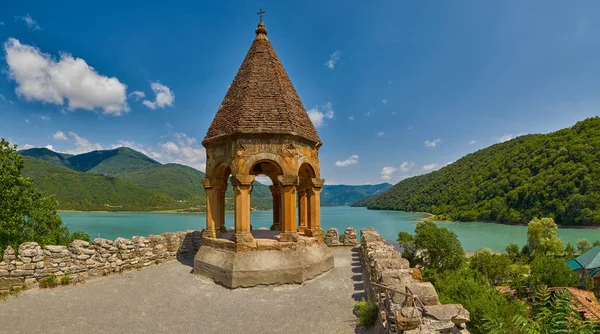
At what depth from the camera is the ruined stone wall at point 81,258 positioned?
6.60 m

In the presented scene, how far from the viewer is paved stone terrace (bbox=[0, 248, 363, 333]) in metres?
5.05

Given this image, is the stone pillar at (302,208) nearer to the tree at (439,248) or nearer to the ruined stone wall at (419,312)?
the ruined stone wall at (419,312)

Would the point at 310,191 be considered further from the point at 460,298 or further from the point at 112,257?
the point at 112,257

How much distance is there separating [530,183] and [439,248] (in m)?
52.6

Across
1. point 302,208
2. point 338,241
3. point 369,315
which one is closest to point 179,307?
point 369,315

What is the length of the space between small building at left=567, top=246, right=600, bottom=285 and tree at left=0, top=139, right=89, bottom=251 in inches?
1267

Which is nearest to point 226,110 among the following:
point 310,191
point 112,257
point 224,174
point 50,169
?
point 224,174

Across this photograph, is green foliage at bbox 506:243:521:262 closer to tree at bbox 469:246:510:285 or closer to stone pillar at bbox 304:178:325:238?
tree at bbox 469:246:510:285

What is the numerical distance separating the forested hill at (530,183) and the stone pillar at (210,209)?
197 feet

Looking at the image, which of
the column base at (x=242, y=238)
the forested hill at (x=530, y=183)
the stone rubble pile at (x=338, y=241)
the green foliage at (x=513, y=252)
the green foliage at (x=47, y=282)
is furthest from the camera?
the forested hill at (x=530, y=183)

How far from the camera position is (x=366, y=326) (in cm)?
481

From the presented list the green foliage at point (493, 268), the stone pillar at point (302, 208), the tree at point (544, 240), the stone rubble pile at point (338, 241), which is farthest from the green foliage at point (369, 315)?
the tree at point (544, 240)

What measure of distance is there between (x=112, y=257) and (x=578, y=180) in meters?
68.3

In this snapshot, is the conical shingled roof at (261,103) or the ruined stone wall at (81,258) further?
the conical shingled roof at (261,103)
